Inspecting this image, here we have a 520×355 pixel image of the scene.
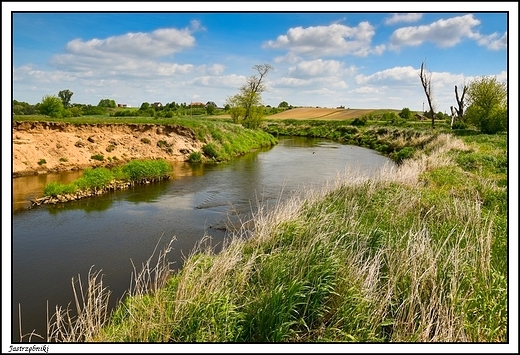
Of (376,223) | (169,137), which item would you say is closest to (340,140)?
(169,137)

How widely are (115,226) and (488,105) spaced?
33.2m

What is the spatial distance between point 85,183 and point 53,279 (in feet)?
26.2

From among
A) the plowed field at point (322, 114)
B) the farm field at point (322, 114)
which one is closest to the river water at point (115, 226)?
the plowed field at point (322, 114)

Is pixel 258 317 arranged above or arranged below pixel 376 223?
below

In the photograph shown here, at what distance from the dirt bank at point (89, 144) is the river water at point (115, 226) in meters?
1.84

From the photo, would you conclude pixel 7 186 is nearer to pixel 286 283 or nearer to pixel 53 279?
pixel 53 279

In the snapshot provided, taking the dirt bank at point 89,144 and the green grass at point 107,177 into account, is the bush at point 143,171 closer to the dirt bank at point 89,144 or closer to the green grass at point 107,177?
the green grass at point 107,177

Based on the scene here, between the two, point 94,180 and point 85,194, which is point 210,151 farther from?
point 85,194

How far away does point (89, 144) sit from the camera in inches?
907

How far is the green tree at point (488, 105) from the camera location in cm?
3041

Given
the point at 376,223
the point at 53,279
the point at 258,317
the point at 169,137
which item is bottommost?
the point at 53,279

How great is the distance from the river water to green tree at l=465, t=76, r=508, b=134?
18634mm

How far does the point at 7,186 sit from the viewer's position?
5.95 m

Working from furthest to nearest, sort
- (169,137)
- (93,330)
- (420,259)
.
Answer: (169,137)
(420,259)
(93,330)
